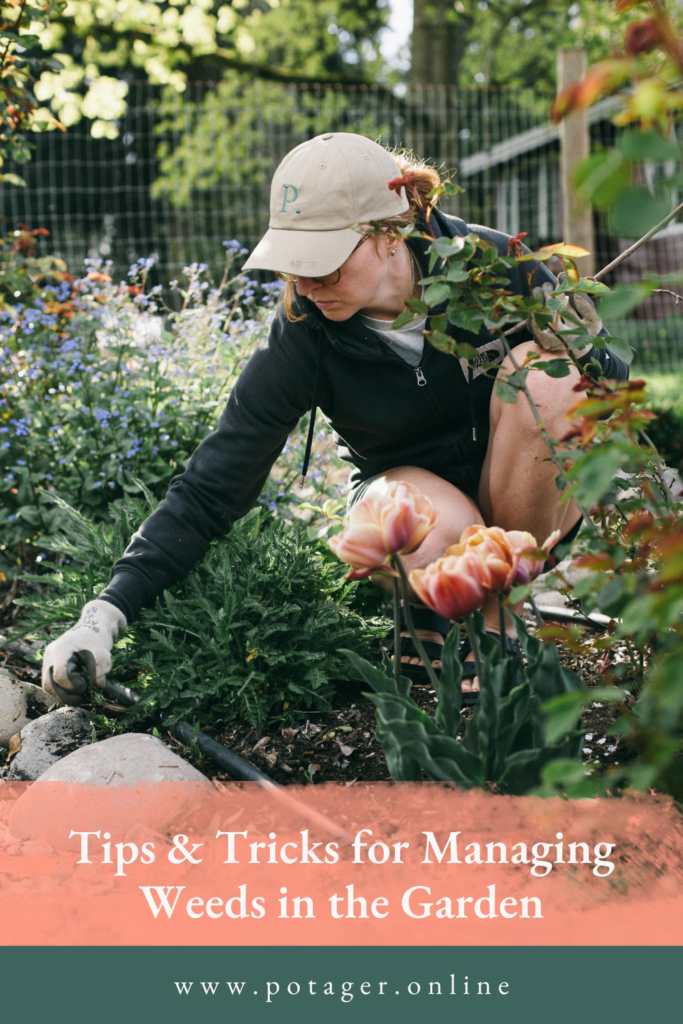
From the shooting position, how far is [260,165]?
911cm

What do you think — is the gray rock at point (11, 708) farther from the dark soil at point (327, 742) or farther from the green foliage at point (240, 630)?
the green foliage at point (240, 630)

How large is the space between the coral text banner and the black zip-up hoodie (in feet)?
1.53

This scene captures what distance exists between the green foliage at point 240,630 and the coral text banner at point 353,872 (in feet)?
1.11

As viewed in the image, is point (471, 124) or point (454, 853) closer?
point (454, 853)

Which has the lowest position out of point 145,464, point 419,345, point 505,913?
point 505,913

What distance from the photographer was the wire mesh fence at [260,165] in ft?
23.0

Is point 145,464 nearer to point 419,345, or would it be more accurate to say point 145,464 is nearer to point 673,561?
point 419,345

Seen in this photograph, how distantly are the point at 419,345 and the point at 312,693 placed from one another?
2.61 feet

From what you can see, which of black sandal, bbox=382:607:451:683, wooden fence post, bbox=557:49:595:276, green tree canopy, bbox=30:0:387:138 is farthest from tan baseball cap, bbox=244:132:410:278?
wooden fence post, bbox=557:49:595:276

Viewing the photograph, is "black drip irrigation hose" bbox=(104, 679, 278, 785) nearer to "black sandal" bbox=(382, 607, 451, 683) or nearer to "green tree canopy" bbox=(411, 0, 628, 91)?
"black sandal" bbox=(382, 607, 451, 683)

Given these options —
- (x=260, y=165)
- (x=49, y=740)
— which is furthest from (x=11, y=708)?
(x=260, y=165)

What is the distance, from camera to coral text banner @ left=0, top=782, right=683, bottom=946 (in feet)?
3.54

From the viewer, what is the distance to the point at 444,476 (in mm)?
2014
